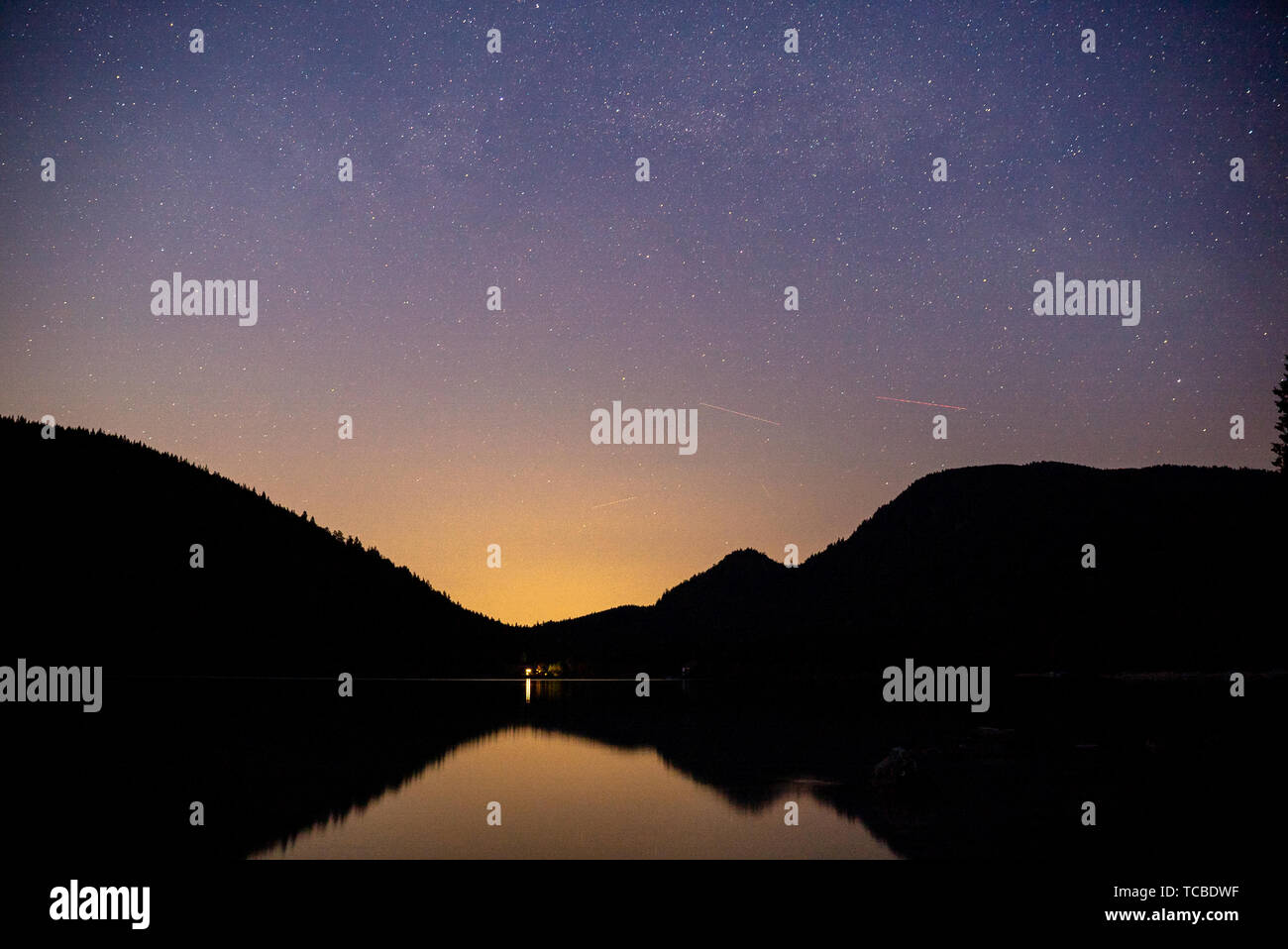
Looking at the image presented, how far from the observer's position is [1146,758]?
1034 inches

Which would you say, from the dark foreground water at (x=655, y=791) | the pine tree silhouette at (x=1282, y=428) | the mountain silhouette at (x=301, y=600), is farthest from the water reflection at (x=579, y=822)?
the mountain silhouette at (x=301, y=600)

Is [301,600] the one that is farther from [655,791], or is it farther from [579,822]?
[579,822]

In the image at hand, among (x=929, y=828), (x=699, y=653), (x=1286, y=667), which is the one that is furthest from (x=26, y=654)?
(x=1286, y=667)

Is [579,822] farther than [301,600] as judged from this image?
No

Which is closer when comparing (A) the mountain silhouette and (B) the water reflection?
(B) the water reflection

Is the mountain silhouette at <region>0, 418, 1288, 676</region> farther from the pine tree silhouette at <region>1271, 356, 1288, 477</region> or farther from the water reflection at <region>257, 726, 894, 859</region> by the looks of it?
the water reflection at <region>257, 726, 894, 859</region>

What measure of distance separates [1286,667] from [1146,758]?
100 metres

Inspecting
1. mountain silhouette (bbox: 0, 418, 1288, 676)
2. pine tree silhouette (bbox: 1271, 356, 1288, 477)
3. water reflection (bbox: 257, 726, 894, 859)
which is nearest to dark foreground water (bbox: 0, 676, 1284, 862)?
water reflection (bbox: 257, 726, 894, 859)

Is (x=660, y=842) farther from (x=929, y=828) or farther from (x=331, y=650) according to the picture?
(x=331, y=650)

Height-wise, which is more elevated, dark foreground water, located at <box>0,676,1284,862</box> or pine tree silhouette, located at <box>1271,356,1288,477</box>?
pine tree silhouette, located at <box>1271,356,1288,477</box>

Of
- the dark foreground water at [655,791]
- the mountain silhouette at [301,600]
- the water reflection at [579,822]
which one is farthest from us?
the mountain silhouette at [301,600]

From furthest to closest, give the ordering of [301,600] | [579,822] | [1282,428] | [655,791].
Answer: [301,600] → [1282,428] → [655,791] → [579,822]

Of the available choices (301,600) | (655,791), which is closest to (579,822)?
(655,791)

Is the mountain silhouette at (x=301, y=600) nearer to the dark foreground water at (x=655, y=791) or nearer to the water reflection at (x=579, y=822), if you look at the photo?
the dark foreground water at (x=655, y=791)
